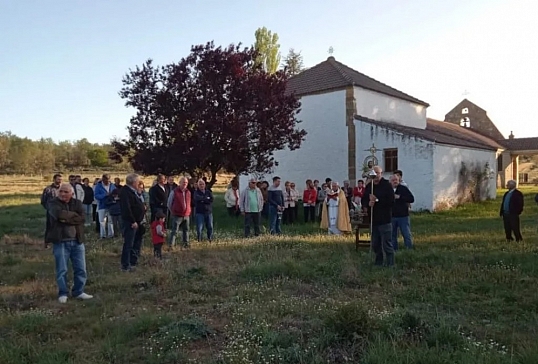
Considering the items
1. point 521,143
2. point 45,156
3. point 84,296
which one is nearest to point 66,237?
point 84,296

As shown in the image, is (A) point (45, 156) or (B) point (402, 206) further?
(A) point (45, 156)

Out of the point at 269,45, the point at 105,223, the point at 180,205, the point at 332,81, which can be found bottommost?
the point at 105,223

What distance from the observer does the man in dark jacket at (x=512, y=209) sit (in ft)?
38.7

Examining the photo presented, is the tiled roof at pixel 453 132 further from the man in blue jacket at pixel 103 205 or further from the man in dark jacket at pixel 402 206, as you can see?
the man in blue jacket at pixel 103 205

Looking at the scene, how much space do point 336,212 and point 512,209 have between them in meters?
4.73

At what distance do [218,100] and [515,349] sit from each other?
14.3m

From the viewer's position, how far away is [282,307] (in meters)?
6.45

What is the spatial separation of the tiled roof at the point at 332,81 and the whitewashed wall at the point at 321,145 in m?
0.46

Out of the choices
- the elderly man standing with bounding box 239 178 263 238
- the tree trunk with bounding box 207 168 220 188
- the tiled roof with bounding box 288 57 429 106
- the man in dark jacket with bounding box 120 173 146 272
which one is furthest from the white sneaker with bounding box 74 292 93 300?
the tiled roof with bounding box 288 57 429 106

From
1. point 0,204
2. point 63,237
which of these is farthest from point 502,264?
point 0,204

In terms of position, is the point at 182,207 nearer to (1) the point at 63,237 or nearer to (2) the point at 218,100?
(1) the point at 63,237

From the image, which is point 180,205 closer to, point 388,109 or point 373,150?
point 373,150

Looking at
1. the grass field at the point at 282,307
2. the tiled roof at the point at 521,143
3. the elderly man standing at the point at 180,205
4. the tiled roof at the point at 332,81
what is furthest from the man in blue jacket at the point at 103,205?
the tiled roof at the point at 521,143

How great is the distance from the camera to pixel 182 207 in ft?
37.7
